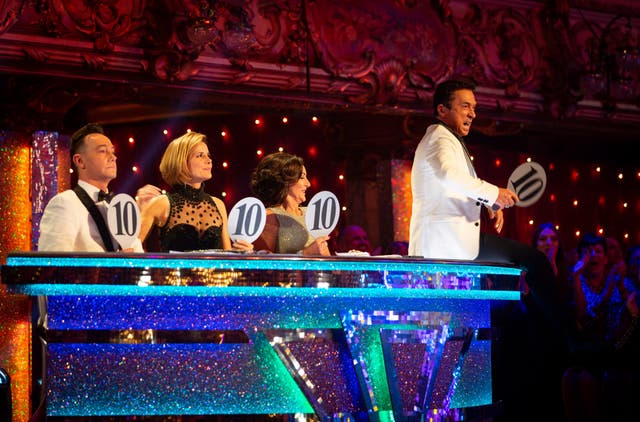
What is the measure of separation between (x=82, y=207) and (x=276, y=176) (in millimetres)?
1781

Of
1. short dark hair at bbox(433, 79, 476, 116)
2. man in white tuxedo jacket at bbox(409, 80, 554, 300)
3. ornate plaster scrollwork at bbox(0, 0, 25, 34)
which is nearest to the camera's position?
man in white tuxedo jacket at bbox(409, 80, 554, 300)

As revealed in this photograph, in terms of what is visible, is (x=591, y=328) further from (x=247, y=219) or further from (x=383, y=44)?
(x=247, y=219)

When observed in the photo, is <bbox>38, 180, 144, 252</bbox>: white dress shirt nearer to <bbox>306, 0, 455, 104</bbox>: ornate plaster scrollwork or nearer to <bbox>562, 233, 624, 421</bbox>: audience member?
<bbox>562, 233, 624, 421</bbox>: audience member

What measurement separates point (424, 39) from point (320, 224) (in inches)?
173

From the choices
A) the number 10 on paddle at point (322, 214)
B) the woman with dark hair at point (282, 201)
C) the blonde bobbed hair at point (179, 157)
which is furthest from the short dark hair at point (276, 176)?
the number 10 on paddle at point (322, 214)

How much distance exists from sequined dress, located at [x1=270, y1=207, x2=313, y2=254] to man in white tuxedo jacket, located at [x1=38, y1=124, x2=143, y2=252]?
1.40 m

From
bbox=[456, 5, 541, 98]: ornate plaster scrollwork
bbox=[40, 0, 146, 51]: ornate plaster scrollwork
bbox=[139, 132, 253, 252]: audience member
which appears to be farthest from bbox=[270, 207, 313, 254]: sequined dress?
bbox=[456, 5, 541, 98]: ornate plaster scrollwork

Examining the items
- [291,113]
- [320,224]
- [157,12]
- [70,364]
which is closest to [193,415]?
[70,364]

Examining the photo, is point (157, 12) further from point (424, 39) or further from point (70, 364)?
point (70, 364)

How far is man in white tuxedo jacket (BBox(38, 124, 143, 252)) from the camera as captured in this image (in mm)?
3623

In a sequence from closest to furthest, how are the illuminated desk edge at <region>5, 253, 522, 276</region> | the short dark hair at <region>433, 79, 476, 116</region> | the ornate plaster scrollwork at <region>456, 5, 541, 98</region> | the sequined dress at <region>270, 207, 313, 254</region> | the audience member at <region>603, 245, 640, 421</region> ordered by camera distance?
the illuminated desk edge at <region>5, 253, 522, 276</region>, the short dark hair at <region>433, 79, 476, 116</region>, the sequined dress at <region>270, 207, 313, 254</region>, the audience member at <region>603, 245, 640, 421</region>, the ornate plaster scrollwork at <region>456, 5, 541, 98</region>

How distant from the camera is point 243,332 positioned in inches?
126

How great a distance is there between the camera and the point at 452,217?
4137 millimetres

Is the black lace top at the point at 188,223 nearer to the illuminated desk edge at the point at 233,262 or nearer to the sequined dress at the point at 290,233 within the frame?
the sequined dress at the point at 290,233
